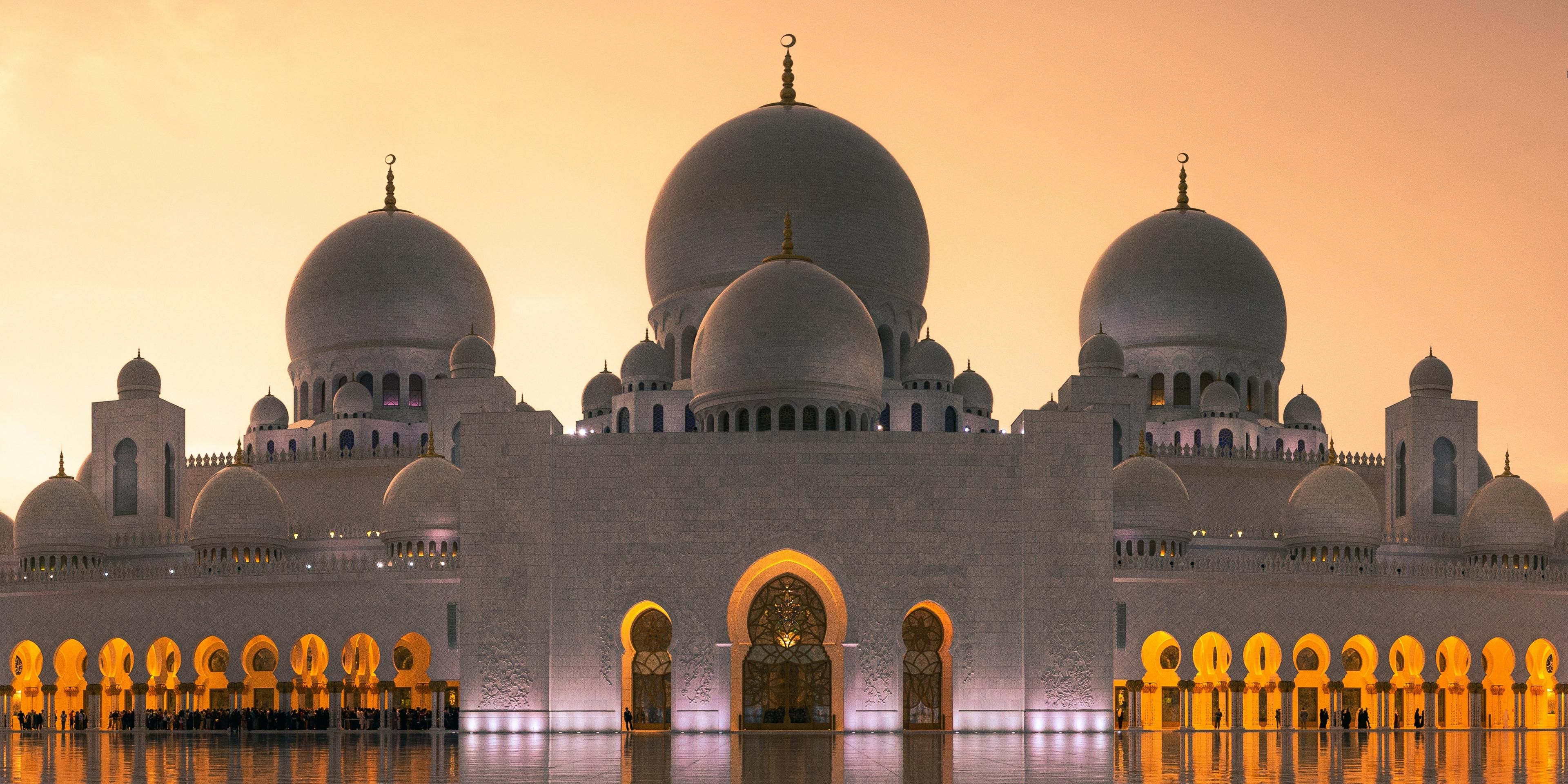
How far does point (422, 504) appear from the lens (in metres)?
29.8

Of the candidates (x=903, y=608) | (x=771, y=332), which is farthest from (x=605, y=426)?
(x=903, y=608)

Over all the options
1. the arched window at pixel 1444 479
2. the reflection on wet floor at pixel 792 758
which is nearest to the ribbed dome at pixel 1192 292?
the arched window at pixel 1444 479

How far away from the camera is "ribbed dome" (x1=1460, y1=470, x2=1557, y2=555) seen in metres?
31.1

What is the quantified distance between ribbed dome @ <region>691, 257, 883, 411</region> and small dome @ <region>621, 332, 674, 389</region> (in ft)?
11.9

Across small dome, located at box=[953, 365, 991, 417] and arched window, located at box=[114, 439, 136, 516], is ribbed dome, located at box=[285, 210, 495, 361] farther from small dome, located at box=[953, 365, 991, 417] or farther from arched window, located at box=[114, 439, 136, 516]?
small dome, located at box=[953, 365, 991, 417]

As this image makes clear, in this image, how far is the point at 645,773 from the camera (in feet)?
51.4

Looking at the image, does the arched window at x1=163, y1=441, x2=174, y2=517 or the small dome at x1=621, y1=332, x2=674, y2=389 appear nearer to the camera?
the small dome at x1=621, y1=332, x2=674, y2=389

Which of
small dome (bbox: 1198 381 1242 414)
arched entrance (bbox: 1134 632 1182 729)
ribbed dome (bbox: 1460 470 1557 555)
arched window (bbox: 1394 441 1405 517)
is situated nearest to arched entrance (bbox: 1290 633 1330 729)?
arched entrance (bbox: 1134 632 1182 729)

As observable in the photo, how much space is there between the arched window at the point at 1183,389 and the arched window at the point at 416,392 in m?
14.5

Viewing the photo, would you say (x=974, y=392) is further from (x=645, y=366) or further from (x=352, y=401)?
(x=352, y=401)

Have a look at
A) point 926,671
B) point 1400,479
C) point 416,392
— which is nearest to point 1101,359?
point 1400,479

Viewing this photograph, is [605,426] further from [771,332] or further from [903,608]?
[903,608]

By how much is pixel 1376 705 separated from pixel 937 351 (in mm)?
8939

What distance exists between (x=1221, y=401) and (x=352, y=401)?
16140 mm
